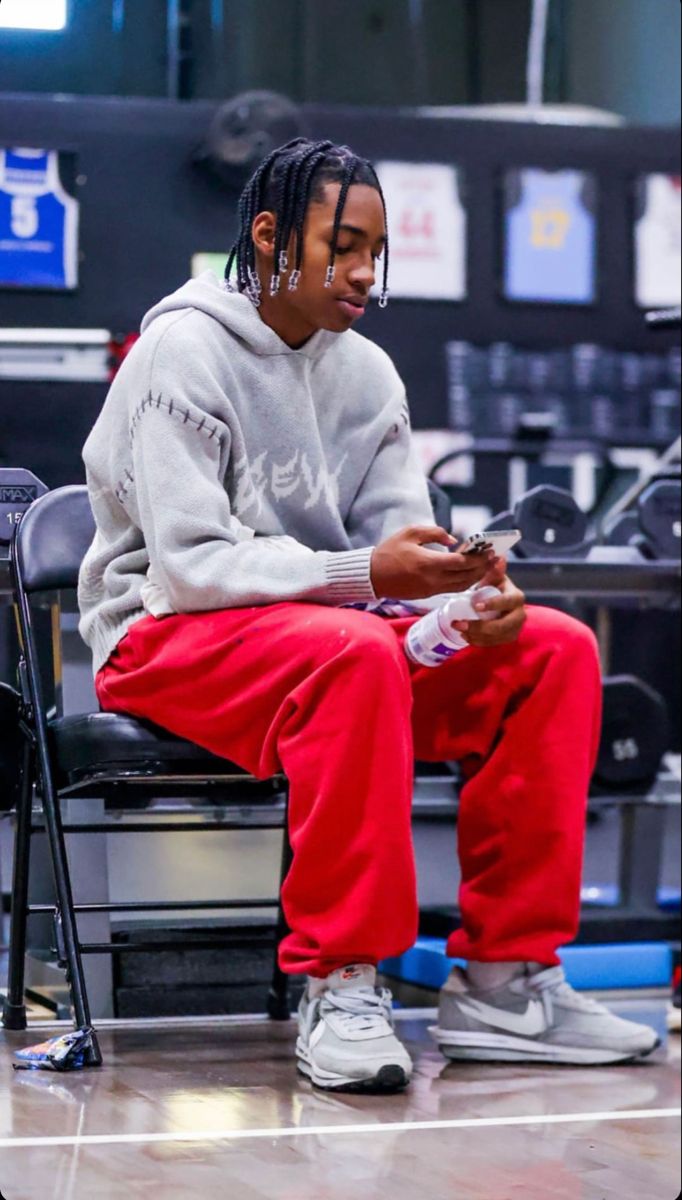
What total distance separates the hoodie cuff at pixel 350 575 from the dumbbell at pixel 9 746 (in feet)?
1.57

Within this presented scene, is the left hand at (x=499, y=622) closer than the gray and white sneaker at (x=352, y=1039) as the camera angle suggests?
No

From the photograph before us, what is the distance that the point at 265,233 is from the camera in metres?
1.90

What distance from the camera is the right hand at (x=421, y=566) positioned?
1.74m

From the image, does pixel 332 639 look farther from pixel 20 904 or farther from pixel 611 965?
pixel 611 965

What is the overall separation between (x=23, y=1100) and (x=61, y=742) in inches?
18.6

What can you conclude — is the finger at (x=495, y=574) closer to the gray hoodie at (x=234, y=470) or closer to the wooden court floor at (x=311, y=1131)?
the gray hoodie at (x=234, y=470)

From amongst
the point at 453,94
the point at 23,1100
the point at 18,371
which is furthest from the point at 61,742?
the point at 453,94

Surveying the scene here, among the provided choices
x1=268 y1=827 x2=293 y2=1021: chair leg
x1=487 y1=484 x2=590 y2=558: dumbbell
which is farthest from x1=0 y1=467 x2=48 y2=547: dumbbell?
x1=487 y1=484 x2=590 y2=558: dumbbell

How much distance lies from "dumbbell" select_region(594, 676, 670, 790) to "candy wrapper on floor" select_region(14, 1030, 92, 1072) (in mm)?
1380

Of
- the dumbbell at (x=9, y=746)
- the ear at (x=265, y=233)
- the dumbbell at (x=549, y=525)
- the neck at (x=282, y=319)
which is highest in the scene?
the ear at (x=265, y=233)

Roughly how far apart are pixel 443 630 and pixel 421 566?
15cm

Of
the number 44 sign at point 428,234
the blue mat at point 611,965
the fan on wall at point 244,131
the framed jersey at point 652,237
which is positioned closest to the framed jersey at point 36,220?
the fan on wall at point 244,131

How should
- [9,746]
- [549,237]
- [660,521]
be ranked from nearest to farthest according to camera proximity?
[9,746]
[660,521]
[549,237]

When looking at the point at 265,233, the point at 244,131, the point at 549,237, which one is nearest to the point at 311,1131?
the point at 265,233
